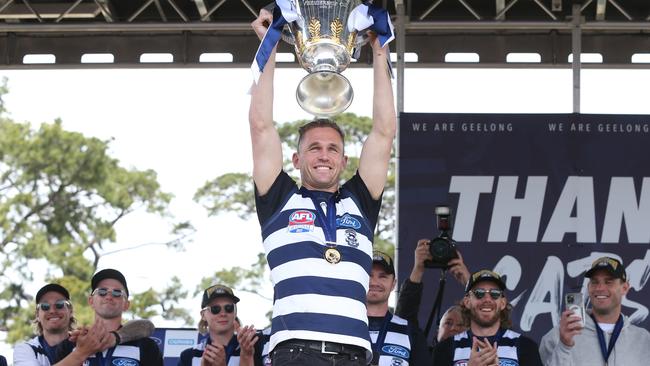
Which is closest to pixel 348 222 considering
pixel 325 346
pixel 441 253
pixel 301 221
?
pixel 301 221

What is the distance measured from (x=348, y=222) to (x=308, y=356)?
0.55 meters

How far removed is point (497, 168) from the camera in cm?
1081

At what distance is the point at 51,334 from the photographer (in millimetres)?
7828

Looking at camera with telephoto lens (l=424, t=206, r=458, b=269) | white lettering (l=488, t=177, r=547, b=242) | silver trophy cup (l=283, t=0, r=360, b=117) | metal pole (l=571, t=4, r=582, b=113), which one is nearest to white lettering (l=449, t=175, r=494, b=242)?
white lettering (l=488, t=177, r=547, b=242)

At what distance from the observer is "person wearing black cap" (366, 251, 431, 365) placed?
7.52 metres

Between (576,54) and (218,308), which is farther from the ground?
(576,54)

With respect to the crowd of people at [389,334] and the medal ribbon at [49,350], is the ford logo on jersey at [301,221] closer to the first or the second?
the crowd of people at [389,334]

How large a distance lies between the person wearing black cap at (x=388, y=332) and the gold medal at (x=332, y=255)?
2437 mm

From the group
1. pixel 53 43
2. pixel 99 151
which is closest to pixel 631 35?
pixel 53 43

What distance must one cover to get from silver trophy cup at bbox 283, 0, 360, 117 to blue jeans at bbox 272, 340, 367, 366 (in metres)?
0.92

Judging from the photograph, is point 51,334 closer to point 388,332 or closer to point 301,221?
point 388,332

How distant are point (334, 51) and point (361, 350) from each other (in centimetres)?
119

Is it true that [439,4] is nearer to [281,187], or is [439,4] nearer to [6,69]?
[6,69]

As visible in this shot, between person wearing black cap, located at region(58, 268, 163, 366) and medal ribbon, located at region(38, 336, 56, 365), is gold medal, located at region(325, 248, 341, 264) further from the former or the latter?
medal ribbon, located at region(38, 336, 56, 365)
